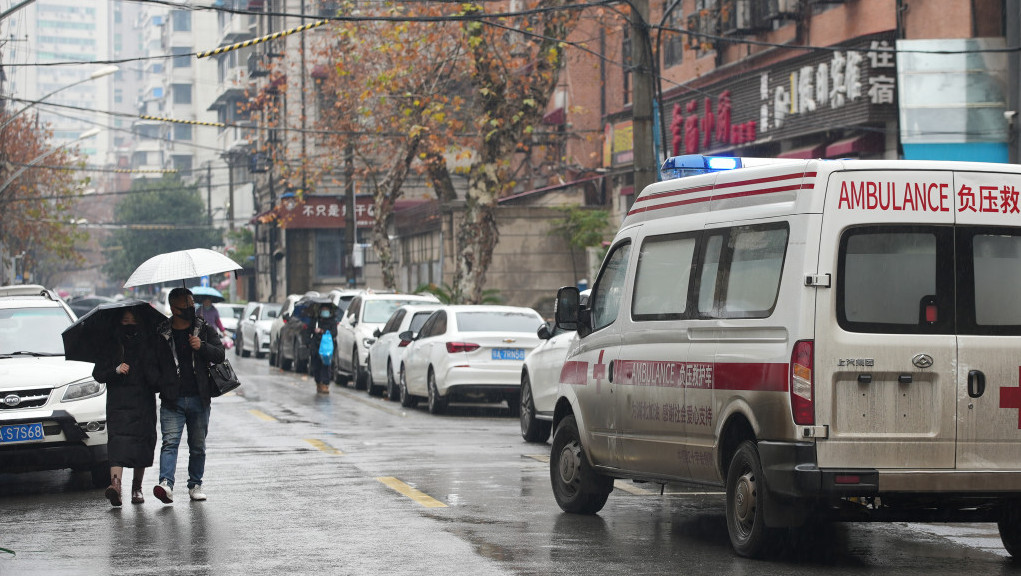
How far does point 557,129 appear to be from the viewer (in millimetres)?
47781

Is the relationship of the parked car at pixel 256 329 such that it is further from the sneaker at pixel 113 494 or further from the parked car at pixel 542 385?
the sneaker at pixel 113 494

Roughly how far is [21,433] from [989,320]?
7.46m

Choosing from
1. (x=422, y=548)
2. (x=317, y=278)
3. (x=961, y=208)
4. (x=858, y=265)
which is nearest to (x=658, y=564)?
(x=422, y=548)

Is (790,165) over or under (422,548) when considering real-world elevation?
over

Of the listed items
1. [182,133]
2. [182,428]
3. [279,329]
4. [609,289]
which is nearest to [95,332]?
[182,428]

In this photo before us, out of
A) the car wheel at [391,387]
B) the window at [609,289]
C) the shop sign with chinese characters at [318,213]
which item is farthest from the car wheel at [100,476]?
the shop sign with chinese characters at [318,213]

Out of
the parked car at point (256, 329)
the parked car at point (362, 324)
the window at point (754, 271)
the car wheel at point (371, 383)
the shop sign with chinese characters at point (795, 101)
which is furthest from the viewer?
the parked car at point (256, 329)

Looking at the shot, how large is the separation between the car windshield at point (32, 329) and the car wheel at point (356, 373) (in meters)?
13.7

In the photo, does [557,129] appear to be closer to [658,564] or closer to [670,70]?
[670,70]

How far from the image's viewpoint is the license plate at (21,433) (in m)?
12.1

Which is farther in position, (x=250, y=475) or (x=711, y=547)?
(x=250, y=475)

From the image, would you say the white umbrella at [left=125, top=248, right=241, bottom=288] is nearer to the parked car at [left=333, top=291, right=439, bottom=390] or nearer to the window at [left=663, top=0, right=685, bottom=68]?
the parked car at [left=333, top=291, right=439, bottom=390]

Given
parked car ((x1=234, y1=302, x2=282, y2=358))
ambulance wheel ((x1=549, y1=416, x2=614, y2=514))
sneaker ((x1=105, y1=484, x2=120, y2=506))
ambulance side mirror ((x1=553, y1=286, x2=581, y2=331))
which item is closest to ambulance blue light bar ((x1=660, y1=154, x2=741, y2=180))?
ambulance side mirror ((x1=553, y1=286, x2=581, y2=331))

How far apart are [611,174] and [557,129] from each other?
1144 centimetres
